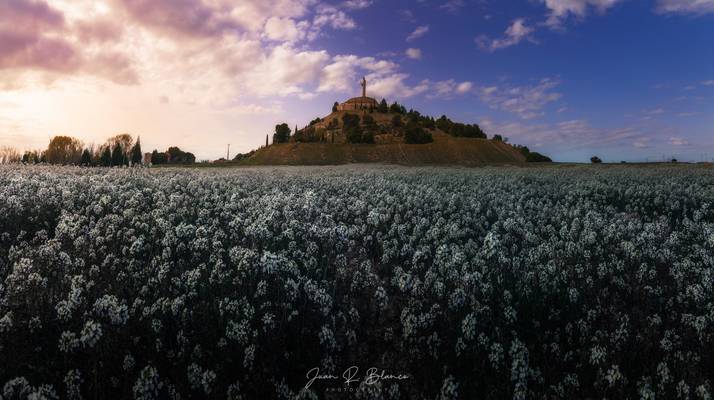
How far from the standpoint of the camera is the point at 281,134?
13850cm

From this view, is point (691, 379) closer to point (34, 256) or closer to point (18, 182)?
point (34, 256)

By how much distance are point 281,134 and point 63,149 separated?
64.7 meters

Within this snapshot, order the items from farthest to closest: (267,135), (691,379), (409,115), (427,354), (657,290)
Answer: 1. (409,115)
2. (267,135)
3. (657,290)
4. (427,354)
5. (691,379)

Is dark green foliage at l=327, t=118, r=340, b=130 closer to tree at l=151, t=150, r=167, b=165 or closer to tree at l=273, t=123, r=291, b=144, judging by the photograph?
tree at l=273, t=123, r=291, b=144

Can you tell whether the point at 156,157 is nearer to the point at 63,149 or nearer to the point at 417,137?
the point at 63,149

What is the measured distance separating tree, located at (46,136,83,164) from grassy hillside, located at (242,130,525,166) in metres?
51.0

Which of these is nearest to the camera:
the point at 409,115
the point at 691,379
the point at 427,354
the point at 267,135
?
the point at 691,379

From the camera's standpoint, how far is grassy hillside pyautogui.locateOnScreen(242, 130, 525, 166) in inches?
4299

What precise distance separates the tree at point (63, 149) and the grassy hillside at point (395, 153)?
5097 cm

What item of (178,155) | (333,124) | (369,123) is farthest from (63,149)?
(369,123)

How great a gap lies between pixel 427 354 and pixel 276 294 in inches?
105

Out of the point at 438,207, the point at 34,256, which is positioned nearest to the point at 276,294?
the point at 34,256

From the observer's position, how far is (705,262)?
8.22 metres

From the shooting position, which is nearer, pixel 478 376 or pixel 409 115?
pixel 478 376
